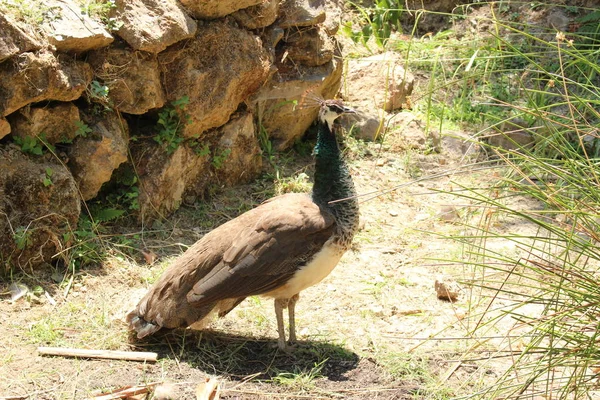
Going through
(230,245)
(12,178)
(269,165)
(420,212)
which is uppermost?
(12,178)

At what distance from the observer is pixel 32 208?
14.9 feet

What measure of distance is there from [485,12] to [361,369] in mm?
4900

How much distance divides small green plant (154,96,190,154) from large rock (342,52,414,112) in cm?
204

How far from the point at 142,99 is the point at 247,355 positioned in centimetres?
191

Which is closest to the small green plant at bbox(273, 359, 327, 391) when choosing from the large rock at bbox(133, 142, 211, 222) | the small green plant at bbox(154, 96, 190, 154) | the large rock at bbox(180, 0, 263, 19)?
the large rock at bbox(133, 142, 211, 222)

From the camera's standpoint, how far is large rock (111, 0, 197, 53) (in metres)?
4.82

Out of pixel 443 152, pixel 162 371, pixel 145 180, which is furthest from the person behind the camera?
pixel 443 152

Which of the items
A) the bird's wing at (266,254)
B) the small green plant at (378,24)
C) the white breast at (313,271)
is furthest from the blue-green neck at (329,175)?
the small green plant at (378,24)

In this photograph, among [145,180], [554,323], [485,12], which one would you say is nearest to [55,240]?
[145,180]

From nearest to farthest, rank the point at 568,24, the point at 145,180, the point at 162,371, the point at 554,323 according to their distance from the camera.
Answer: the point at 554,323, the point at 162,371, the point at 145,180, the point at 568,24

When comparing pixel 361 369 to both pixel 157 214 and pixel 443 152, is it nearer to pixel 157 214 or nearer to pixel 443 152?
pixel 157 214

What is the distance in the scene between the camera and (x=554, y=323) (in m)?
2.38

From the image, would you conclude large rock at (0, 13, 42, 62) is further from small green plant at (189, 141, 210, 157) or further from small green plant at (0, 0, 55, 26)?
small green plant at (189, 141, 210, 157)

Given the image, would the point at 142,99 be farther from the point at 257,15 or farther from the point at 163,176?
the point at 257,15
